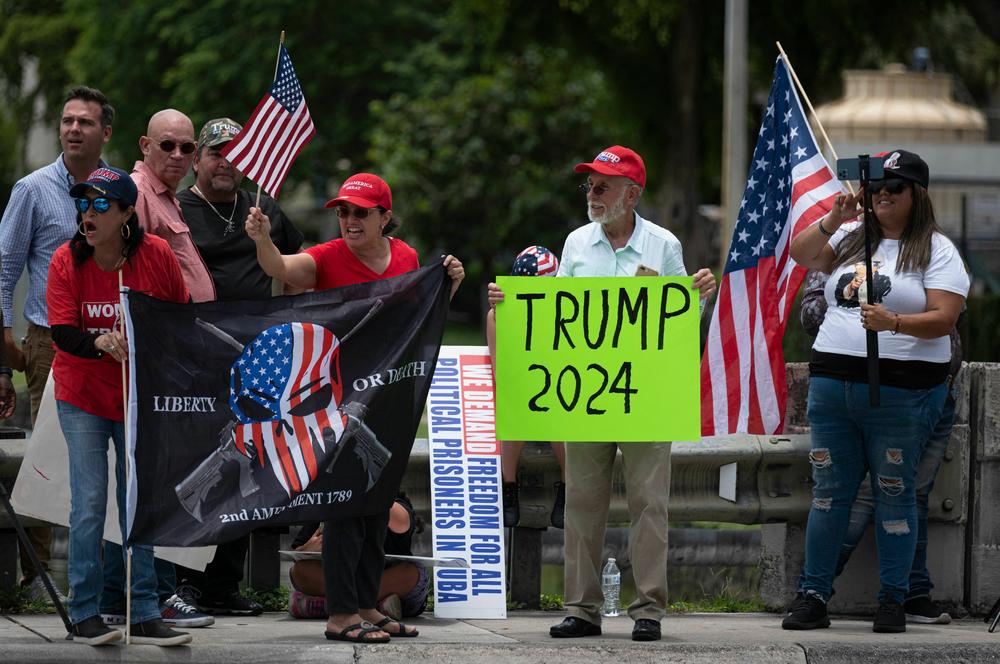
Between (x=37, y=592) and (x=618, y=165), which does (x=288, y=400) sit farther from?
(x=37, y=592)

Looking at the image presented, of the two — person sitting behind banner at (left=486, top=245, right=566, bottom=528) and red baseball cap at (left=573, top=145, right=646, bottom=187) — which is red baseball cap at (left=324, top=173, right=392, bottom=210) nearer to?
red baseball cap at (left=573, top=145, right=646, bottom=187)

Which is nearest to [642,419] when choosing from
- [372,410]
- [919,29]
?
[372,410]

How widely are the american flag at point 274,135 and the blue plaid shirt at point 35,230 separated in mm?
1034

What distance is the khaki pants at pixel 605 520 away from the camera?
22.9 feet

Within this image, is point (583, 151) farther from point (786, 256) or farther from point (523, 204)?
point (786, 256)

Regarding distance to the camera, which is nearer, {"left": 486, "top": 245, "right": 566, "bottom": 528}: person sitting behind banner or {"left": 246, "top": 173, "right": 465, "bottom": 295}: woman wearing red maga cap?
{"left": 246, "top": 173, "right": 465, "bottom": 295}: woman wearing red maga cap

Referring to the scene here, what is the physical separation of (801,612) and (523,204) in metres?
25.9

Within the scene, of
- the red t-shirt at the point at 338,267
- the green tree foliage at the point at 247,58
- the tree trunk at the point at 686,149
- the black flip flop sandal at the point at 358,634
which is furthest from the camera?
the green tree foliage at the point at 247,58

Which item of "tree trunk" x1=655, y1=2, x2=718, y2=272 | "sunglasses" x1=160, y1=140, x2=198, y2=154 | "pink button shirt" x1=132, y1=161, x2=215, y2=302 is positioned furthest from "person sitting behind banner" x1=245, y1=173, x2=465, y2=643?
"tree trunk" x1=655, y1=2, x2=718, y2=272

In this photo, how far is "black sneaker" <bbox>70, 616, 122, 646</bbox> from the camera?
6.39 meters

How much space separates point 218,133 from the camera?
25.2 ft

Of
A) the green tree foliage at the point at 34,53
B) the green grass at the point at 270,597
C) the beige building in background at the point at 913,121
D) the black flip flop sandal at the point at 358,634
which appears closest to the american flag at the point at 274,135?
the black flip flop sandal at the point at 358,634

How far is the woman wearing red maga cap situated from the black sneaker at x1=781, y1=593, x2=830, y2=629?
7.16ft

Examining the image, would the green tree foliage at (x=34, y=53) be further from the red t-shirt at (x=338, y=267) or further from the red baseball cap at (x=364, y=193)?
the red baseball cap at (x=364, y=193)
